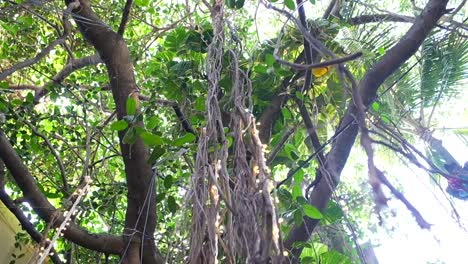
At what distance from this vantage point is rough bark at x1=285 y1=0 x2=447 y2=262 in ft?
6.03

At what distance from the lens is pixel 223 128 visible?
140 cm

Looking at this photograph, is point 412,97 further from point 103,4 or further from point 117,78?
point 103,4

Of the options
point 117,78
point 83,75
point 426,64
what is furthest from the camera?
point 83,75

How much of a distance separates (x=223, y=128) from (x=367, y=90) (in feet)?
2.53

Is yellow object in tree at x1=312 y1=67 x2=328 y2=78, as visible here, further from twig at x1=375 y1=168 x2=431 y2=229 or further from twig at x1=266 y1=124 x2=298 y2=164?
twig at x1=375 y1=168 x2=431 y2=229

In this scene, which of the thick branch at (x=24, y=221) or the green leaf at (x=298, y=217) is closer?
the green leaf at (x=298, y=217)

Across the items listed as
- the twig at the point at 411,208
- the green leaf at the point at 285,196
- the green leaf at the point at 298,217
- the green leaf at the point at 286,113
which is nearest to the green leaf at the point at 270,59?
the green leaf at the point at 286,113

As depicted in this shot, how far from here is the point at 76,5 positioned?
91.0 inches

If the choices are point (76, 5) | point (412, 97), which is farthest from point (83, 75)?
point (412, 97)

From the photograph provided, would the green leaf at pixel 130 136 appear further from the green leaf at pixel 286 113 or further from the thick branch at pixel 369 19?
the thick branch at pixel 369 19

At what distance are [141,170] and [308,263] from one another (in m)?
0.80

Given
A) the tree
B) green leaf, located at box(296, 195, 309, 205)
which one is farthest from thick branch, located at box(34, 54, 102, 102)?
green leaf, located at box(296, 195, 309, 205)

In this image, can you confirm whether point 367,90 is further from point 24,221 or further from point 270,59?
point 24,221

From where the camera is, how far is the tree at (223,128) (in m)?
1.18
